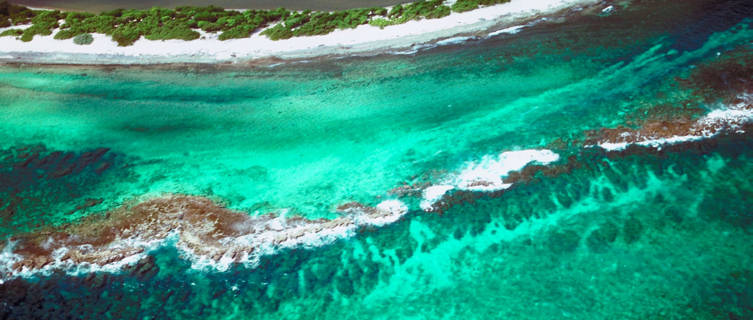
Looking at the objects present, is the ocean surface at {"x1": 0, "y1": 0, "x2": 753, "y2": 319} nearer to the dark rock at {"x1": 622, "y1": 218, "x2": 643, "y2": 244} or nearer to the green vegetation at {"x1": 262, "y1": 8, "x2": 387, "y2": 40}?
the dark rock at {"x1": 622, "y1": 218, "x2": 643, "y2": 244}

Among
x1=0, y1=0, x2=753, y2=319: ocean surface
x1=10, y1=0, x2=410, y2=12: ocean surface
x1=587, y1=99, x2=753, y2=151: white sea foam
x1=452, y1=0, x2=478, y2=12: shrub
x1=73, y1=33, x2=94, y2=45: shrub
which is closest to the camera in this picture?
x1=0, y1=0, x2=753, y2=319: ocean surface

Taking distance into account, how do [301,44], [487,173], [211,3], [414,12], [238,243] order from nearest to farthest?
[238,243] → [487,173] → [301,44] → [414,12] → [211,3]

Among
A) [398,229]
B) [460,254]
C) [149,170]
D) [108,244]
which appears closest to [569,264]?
[460,254]

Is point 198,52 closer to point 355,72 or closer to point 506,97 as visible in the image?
point 355,72

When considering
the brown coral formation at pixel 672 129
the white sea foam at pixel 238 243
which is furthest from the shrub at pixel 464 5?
the white sea foam at pixel 238 243

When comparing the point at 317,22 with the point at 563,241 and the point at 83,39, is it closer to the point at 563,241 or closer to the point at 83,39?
the point at 83,39

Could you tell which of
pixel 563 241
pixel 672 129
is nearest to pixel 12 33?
pixel 563 241

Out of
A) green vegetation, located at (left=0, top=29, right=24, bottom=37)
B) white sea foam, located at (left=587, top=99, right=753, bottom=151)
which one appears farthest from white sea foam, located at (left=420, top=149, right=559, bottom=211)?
green vegetation, located at (left=0, top=29, right=24, bottom=37)
